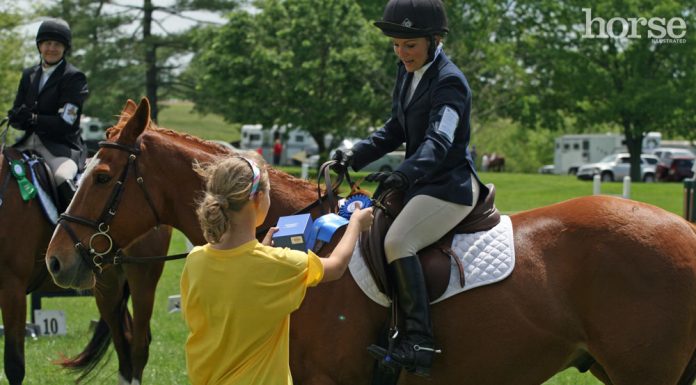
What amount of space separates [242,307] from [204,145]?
1988 millimetres

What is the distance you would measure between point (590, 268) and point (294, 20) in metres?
37.5

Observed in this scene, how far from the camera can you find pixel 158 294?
13797mm

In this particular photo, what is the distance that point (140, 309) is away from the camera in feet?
24.1

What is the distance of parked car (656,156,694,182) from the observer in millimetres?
45938

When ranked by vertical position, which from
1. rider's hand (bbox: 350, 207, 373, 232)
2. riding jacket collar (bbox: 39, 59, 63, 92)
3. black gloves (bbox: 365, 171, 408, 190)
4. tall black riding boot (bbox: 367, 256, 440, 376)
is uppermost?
riding jacket collar (bbox: 39, 59, 63, 92)

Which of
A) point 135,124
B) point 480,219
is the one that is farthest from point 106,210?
point 480,219

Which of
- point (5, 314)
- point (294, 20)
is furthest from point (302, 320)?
point (294, 20)

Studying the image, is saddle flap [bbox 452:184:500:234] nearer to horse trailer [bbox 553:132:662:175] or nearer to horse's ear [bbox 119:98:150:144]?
horse's ear [bbox 119:98:150:144]

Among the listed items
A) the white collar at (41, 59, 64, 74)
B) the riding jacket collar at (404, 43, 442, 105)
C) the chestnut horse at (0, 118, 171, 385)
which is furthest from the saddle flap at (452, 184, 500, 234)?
the white collar at (41, 59, 64, 74)

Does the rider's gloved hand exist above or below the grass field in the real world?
above

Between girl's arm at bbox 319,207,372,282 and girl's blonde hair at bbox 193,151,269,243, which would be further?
girl's arm at bbox 319,207,372,282

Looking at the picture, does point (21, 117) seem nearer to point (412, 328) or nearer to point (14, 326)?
point (14, 326)

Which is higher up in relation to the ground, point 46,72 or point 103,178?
point 46,72

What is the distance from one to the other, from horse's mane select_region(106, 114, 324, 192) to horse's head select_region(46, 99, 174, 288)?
8cm
